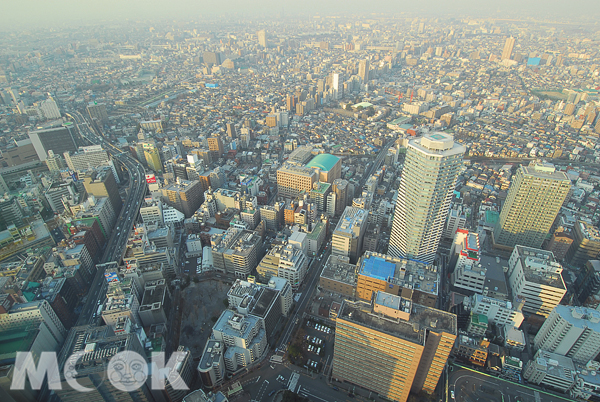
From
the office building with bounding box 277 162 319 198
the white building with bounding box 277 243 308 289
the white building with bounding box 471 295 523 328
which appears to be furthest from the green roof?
the white building with bounding box 471 295 523 328

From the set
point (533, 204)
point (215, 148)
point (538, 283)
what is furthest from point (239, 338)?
point (215, 148)

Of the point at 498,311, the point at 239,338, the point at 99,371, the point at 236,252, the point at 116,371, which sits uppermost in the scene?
the point at 99,371

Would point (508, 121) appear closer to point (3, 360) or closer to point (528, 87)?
point (528, 87)

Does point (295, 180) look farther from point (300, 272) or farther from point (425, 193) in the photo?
point (425, 193)

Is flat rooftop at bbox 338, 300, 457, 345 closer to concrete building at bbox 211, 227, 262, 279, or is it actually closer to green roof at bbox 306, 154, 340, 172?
concrete building at bbox 211, 227, 262, 279

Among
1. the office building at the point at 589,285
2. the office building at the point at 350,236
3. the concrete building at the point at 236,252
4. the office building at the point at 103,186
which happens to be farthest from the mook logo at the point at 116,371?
the office building at the point at 589,285

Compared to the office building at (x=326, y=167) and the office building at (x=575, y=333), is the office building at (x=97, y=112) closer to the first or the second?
the office building at (x=326, y=167)
